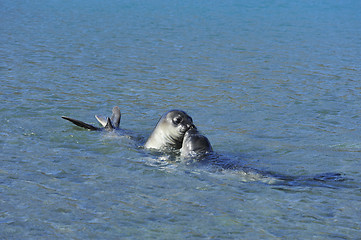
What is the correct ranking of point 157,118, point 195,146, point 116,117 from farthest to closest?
point 157,118, point 116,117, point 195,146

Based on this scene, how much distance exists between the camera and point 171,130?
729cm

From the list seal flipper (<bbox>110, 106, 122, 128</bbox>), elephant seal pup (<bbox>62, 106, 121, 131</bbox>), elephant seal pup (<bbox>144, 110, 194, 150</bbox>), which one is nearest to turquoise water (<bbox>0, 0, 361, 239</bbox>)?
elephant seal pup (<bbox>62, 106, 121, 131</bbox>)

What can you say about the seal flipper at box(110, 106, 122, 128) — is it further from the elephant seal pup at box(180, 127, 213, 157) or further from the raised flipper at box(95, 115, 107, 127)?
the elephant seal pup at box(180, 127, 213, 157)

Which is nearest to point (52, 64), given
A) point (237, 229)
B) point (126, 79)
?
point (126, 79)

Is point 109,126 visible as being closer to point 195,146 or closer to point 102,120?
point 102,120

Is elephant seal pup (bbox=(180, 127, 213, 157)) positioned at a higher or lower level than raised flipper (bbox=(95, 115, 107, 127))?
higher

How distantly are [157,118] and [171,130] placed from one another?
2.21 m

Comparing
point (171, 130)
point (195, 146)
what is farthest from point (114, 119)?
point (195, 146)

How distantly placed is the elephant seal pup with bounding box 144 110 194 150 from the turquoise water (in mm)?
257

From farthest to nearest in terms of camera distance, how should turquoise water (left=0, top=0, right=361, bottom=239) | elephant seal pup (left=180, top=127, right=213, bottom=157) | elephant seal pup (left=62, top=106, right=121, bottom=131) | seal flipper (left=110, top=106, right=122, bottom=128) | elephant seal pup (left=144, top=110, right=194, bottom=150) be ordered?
seal flipper (left=110, top=106, right=122, bottom=128) < elephant seal pup (left=62, top=106, right=121, bottom=131) < elephant seal pup (left=144, top=110, right=194, bottom=150) < elephant seal pup (left=180, top=127, right=213, bottom=157) < turquoise water (left=0, top=0, right=361, bottom=239)

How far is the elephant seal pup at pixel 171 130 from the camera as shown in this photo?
286 inches

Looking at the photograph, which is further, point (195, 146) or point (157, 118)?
point (157, 118)

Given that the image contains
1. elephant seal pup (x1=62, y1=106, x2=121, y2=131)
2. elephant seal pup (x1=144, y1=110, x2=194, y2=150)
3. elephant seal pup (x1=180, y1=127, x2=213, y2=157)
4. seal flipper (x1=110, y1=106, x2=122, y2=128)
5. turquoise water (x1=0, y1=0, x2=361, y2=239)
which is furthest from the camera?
seal flipper (x1=110, y1=106, x2=122, y2=128)

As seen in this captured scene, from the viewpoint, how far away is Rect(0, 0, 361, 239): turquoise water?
5.17 metres
